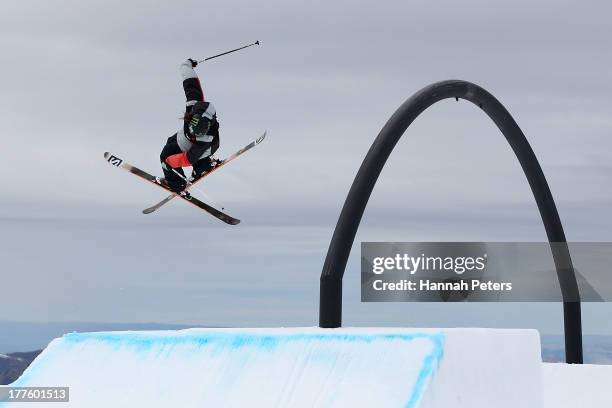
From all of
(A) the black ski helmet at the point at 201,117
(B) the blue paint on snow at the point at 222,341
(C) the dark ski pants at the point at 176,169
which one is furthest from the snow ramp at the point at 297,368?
(C) the dark ski pants at the point at 176,169

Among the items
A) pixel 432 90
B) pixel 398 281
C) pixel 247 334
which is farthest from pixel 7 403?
pixel 398 281

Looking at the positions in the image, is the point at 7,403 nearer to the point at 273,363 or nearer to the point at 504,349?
the point at 273,363

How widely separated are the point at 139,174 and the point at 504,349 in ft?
48.7

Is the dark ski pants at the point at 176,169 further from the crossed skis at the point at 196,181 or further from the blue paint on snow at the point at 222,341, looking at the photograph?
the blue paint on snow at the point at 222,341

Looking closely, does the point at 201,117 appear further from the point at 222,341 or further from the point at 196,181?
the point at 222,341

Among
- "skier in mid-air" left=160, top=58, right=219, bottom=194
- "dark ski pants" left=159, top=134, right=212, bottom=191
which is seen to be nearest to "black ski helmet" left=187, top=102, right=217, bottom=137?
"skier in mid-air" left=160, top=58, right=219, bottom=194

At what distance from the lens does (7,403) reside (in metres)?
9.81

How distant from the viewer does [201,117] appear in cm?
2058

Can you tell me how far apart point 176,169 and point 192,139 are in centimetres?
→ 157

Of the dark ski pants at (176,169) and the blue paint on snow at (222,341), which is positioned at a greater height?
the dark ski pants at (176,169)

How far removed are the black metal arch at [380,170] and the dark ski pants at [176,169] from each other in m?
8.14

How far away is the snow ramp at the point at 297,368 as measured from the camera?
8094mm

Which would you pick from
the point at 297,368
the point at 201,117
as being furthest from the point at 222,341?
the point at 201,117

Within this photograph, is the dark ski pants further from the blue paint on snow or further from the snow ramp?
the snow ramp
